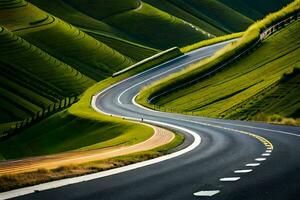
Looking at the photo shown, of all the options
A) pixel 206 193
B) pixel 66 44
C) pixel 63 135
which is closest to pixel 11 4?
pixel 66 44

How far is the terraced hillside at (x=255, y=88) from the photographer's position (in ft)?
181

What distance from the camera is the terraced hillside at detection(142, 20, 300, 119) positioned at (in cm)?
5503

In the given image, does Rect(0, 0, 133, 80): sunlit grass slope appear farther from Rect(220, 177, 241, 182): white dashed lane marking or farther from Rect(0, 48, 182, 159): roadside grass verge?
Rect(220, 177, 241, 182): white dashed lane marking

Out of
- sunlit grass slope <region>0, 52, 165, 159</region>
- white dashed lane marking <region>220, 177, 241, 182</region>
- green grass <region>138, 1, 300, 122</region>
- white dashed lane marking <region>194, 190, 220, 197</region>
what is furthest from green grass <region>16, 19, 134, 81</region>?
white dashed lane marking <region>194, 190, 220, 197</region>

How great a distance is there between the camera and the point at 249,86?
6794 centimetres

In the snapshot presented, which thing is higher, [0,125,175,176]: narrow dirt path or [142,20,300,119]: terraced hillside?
[142,20,300,119]: terraced hillside

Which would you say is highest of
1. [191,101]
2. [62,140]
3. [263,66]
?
[263,66]

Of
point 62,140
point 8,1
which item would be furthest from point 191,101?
point 8,1

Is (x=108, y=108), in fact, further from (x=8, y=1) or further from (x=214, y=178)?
(x=8, y=1)

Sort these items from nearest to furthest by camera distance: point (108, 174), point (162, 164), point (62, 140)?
point (108, 174) → point (162, 164) → point (62, 140)

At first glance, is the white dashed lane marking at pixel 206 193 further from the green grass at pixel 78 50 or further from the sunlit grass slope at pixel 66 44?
the sunlit grass slope at pixel 66 44

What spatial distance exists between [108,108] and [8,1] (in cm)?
11435

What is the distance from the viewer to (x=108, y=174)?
1591cm

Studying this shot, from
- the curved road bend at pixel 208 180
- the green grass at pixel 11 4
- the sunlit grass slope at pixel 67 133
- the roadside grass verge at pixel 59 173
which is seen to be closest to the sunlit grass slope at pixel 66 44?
the green grass at pixel 11 4
